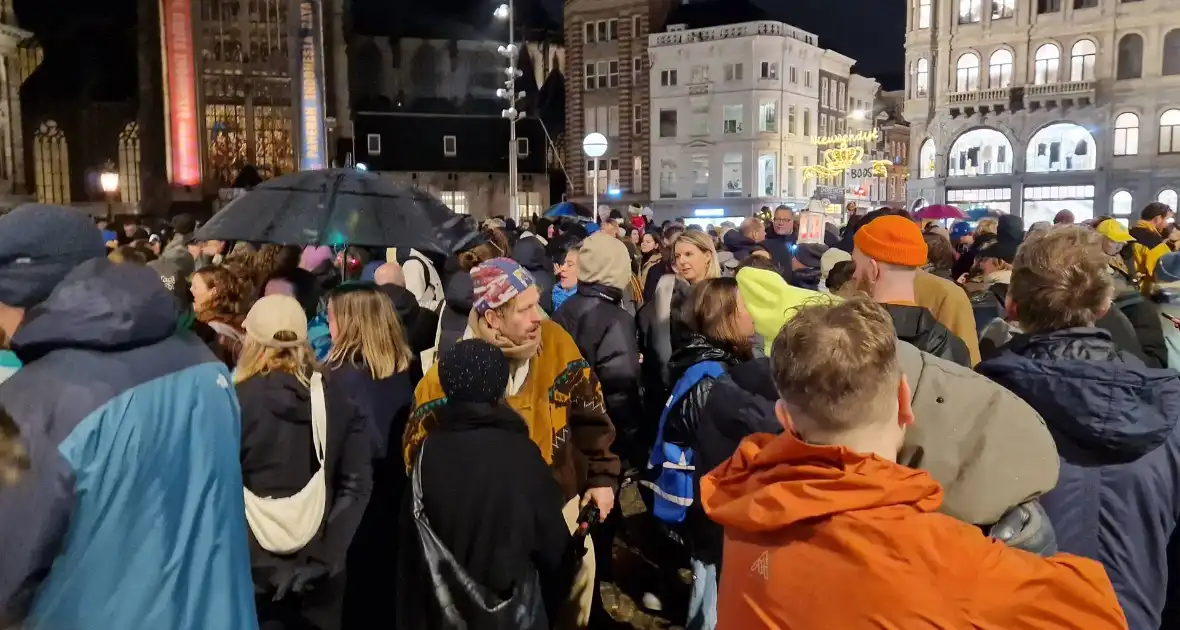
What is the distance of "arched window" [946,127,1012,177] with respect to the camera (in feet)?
131

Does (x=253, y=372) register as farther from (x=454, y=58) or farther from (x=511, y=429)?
(x=454, y=58)

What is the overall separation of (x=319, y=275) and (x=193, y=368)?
6145 mm

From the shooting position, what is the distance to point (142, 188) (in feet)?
132

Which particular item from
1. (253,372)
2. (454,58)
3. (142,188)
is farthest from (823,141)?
(253,372)

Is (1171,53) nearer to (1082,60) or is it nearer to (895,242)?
(1082,60)

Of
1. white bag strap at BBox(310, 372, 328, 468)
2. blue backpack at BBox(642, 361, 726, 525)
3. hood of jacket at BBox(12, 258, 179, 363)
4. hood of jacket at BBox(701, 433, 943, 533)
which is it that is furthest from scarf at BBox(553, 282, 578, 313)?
hood of jacket at BBox(701, 433, 943, 533)

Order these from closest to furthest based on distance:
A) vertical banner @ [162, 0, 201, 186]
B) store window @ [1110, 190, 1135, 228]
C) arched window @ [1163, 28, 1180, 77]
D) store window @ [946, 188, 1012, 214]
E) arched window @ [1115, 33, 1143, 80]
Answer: arched window @ [1163, 28, 1180, 77]
arched window @ [1115, 33, 1143, 80]
store window @ [1110, 190, 1135, 228]
vertical banner @ [162, 0, 201, 186]
store window @ [946, 188, 1012, 214]

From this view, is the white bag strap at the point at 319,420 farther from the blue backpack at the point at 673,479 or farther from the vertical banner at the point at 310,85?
the vertical banner at the point at 310,85

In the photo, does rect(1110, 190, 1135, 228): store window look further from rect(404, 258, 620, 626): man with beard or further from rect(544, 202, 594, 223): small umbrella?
rect(404, 258, 620, 626): man with beard

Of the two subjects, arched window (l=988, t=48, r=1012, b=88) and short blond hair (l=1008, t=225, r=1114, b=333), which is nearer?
short blond hair (l=1008, t=225, r=1114, b=333)

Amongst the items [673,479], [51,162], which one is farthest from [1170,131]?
[51,162]

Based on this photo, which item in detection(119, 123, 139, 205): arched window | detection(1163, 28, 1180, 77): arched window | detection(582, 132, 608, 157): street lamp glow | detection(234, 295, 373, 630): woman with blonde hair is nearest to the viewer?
detection(234, 295, 373, 630): woman with blonde hair

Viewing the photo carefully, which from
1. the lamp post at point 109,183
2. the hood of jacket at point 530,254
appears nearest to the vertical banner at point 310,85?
the lamp post at point 109,183

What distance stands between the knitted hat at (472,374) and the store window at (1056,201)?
40.1 metres
